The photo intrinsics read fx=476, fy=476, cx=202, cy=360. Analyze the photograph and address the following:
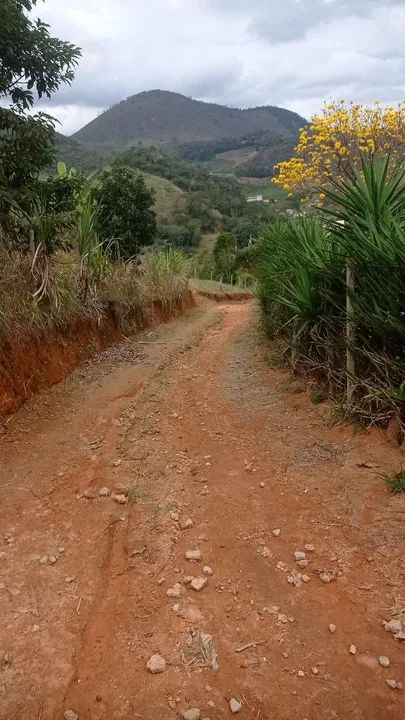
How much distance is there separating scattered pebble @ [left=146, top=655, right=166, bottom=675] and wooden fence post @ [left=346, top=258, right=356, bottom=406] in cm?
275

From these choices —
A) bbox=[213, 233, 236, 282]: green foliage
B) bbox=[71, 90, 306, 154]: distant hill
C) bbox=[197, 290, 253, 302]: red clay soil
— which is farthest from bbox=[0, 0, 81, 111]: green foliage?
bbox=[71, 90, 306, 154]: distant hill

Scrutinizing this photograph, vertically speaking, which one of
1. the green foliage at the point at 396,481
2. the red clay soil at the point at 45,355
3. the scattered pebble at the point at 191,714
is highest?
the red clay soil at the point at 45,355

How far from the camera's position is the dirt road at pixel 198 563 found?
88.2 inches

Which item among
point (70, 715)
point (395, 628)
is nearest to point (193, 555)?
point (70, 715)

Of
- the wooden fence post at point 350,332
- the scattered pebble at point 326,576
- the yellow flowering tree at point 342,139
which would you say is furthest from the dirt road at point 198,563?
the yellow flowering tree at point 342,139

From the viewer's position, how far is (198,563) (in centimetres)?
303

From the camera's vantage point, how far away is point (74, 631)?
8.48ft

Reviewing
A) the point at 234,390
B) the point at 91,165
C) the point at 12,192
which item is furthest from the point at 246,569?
the point at 91,165

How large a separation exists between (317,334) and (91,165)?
118 feet

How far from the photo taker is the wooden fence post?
4.29 metres

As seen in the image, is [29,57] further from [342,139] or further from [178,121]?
[178,121]

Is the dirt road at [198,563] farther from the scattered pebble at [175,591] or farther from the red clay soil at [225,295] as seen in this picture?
the red clay soil at [225,295]

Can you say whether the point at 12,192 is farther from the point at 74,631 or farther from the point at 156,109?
the point at 156,109

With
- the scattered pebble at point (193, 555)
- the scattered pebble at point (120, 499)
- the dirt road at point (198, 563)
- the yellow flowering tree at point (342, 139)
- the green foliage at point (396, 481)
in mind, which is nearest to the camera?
the dirt road at point (198, 563)
